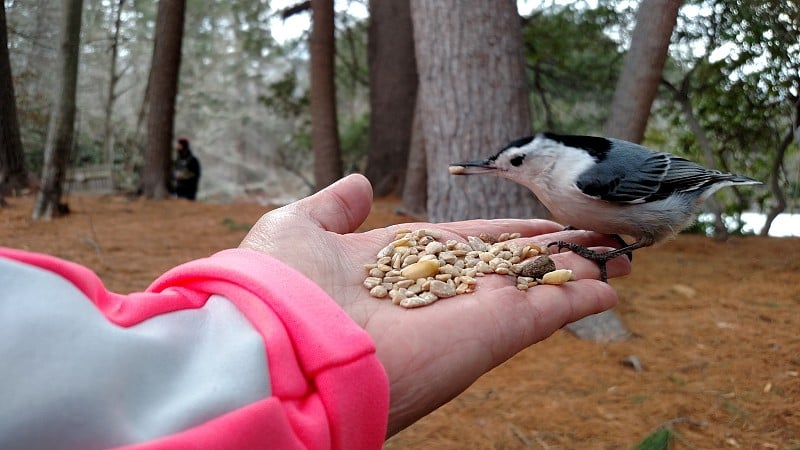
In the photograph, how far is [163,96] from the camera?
8078 mm

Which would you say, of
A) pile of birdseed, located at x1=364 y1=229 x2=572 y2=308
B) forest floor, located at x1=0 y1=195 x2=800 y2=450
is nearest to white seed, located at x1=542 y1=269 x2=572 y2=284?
pile of birdseed, located at x1=364 y1=229 x2=572 y2=308

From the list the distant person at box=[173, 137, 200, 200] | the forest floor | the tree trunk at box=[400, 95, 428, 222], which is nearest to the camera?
the forest floor

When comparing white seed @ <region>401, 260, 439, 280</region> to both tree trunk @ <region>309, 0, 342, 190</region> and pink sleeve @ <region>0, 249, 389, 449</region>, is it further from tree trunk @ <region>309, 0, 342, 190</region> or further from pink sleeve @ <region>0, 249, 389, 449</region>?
tree trunk @ <region>309, 0, 342, 190</region>

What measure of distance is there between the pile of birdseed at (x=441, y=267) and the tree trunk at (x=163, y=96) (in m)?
6.82

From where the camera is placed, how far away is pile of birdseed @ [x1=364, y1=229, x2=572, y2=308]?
1.42m

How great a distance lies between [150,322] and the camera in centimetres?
89

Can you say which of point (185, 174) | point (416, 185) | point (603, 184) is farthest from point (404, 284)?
point (185, 174)

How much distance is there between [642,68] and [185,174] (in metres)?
7.27

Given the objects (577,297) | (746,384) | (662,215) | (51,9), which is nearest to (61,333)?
(577,297)

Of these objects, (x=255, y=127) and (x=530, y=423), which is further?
(x=255, y=127)

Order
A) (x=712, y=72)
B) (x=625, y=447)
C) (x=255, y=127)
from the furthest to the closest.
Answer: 1. (x=255, y=127)
2. (x=712, y=72)
3. (x=625, y=447)

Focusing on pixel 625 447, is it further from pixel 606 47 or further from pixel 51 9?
pixel 606 47

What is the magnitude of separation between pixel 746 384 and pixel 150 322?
2476 mm

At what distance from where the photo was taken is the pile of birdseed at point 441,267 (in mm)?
1423
